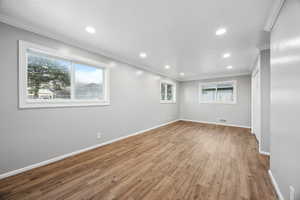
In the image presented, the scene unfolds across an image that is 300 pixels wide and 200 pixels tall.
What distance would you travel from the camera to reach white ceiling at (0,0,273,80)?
1.57 meters

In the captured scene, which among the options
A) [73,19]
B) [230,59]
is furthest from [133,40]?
[230,59]

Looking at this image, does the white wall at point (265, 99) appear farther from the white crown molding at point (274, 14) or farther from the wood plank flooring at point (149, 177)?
the white crown molding at point (274, 14)

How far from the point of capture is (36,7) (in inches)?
64.9

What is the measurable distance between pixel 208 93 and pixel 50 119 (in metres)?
6.56

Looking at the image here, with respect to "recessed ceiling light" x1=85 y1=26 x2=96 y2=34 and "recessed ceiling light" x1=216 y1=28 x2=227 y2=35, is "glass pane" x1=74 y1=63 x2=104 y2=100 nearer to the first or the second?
"recessed ceiling light" x1=85 y1=26 x2=96 y2=34

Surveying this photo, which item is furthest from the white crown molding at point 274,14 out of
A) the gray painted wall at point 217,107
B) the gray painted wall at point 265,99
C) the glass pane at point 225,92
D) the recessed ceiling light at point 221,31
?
the glass pane at point 225,92

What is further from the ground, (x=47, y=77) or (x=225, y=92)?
(x=47, y=77)

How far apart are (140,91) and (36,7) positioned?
319cm

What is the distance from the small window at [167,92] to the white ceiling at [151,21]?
2.95 m

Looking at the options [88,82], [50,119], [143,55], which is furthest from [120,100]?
[50,119]

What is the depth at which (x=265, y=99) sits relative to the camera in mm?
2746

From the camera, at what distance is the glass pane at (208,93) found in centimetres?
616

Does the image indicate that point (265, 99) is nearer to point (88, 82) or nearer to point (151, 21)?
point (151, 21)

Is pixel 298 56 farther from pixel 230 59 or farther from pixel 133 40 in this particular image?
pixel 230 59
